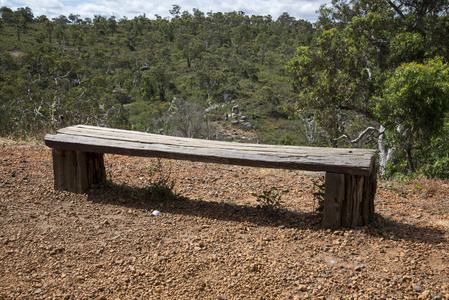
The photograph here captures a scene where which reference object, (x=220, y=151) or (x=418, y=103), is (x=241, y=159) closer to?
(x=220, y=151)

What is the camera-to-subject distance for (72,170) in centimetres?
329

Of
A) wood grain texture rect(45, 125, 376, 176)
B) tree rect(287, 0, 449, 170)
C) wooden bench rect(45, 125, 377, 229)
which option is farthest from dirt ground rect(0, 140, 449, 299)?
tree rect(287, 0, 449, 170)

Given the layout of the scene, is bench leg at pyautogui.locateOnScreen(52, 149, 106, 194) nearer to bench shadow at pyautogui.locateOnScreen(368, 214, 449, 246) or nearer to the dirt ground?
the dirt ground

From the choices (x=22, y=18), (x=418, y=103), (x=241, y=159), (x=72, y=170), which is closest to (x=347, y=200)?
(x=241, y=159)

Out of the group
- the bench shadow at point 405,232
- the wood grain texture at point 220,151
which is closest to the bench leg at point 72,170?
the wood grain texture at point 220,151

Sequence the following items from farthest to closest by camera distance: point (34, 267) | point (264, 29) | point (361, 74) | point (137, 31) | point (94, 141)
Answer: point (264, 29), point (137, 31), point (361, 74), point (94, 141), point (34, 267)

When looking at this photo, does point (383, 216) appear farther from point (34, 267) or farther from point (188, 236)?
point (34, 267)

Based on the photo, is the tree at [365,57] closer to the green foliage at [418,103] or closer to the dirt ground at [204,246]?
the green foliage at [418,103]

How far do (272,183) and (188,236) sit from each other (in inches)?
60.5

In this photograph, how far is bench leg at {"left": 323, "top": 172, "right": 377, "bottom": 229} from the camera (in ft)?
8.63

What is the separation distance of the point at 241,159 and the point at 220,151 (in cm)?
19

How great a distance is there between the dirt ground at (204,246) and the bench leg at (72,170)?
0.28ft

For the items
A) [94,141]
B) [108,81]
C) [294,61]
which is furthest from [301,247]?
[108,81]

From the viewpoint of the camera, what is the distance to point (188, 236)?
2654 millimetres
